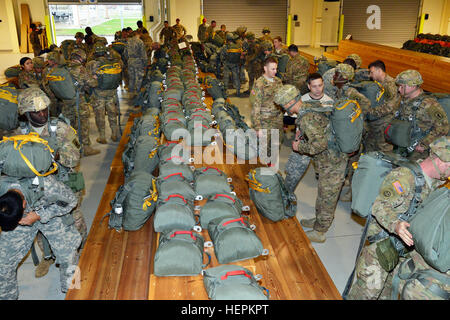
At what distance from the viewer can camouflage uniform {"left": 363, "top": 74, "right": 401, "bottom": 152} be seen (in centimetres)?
511

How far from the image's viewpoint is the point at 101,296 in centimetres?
265

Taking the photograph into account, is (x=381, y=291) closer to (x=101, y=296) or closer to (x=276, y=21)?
(x=101, y=296)

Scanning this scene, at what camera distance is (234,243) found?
8.95ft

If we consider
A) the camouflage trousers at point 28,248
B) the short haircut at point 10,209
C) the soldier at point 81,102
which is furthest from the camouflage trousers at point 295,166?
the soldier at point 81,102

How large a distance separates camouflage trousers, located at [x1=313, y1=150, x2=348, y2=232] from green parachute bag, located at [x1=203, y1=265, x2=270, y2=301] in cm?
184

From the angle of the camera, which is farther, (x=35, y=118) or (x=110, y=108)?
(x=110, y=108)

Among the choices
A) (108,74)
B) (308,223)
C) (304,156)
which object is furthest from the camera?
(108,74)

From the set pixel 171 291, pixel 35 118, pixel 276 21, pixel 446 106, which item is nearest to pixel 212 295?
pixel 171 291

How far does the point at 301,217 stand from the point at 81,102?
425 cm

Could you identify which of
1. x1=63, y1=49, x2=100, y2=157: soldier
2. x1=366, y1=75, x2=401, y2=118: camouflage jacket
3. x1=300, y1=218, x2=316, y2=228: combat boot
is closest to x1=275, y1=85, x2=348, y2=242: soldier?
x1=300, y1=218, x2=316, y2=228: combat boot

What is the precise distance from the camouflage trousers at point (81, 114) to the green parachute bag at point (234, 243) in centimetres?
445

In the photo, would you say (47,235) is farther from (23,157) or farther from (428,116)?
(428,116)


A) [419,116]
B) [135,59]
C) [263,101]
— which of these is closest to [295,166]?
[263,101]

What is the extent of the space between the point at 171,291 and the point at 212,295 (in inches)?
13.8
